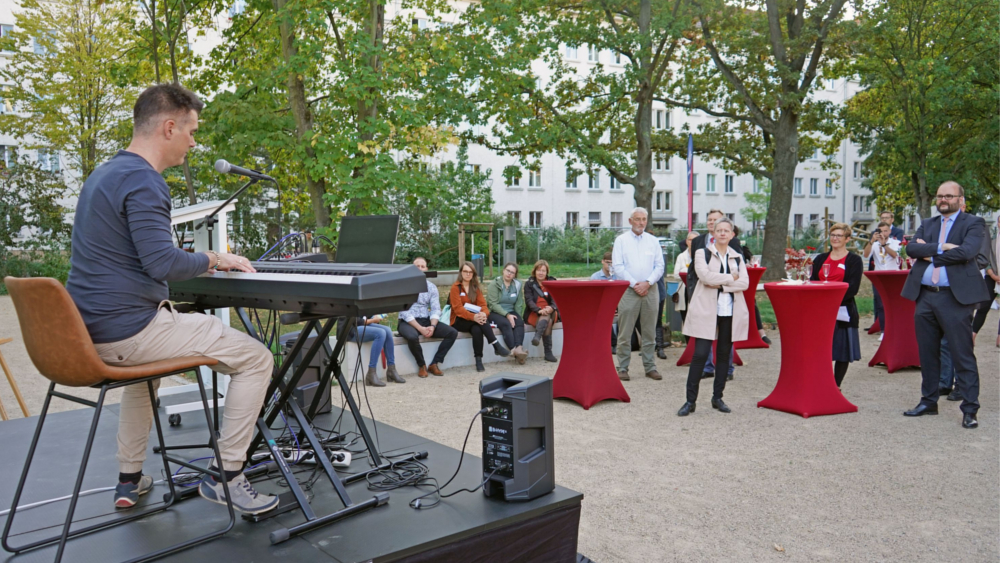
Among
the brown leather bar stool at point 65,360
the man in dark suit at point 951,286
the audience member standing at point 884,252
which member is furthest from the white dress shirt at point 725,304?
the audience member standing at point 884,252

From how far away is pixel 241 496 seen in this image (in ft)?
10.1

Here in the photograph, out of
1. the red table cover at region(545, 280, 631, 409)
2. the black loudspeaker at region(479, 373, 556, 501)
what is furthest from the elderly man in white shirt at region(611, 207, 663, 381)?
the black loudspeaker at region(479, 373, 556, 501)

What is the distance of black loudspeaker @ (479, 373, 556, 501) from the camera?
3.20 metres

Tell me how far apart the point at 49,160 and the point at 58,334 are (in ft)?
88.4

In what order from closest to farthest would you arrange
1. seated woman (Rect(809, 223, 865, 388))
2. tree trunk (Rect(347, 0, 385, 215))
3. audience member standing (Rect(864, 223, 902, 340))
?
seated woman (Rect(809, 223, 865, 388)), audience member standing (Rect(864, 223, 902, 340)), tree trunk (Rect(347, 0, 385, 215))

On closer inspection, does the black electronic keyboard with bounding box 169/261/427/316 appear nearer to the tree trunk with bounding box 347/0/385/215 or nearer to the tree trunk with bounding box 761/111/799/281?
the tree trunk with bounding box 347/0/385/215

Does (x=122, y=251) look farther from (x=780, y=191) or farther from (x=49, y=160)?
(x=49, y=160)

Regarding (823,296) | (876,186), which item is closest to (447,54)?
(823,296)

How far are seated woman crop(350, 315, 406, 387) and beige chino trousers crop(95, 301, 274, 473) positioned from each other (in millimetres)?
4806

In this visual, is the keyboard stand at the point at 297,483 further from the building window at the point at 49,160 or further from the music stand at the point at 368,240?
the building window at the point at 49,160

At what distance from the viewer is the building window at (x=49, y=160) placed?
871 inches

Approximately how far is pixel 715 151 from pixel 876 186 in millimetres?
13023

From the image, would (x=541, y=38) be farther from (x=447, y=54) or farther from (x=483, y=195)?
(x=483, y=195)

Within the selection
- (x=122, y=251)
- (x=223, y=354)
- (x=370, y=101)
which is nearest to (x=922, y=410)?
(x=223, y=354)
